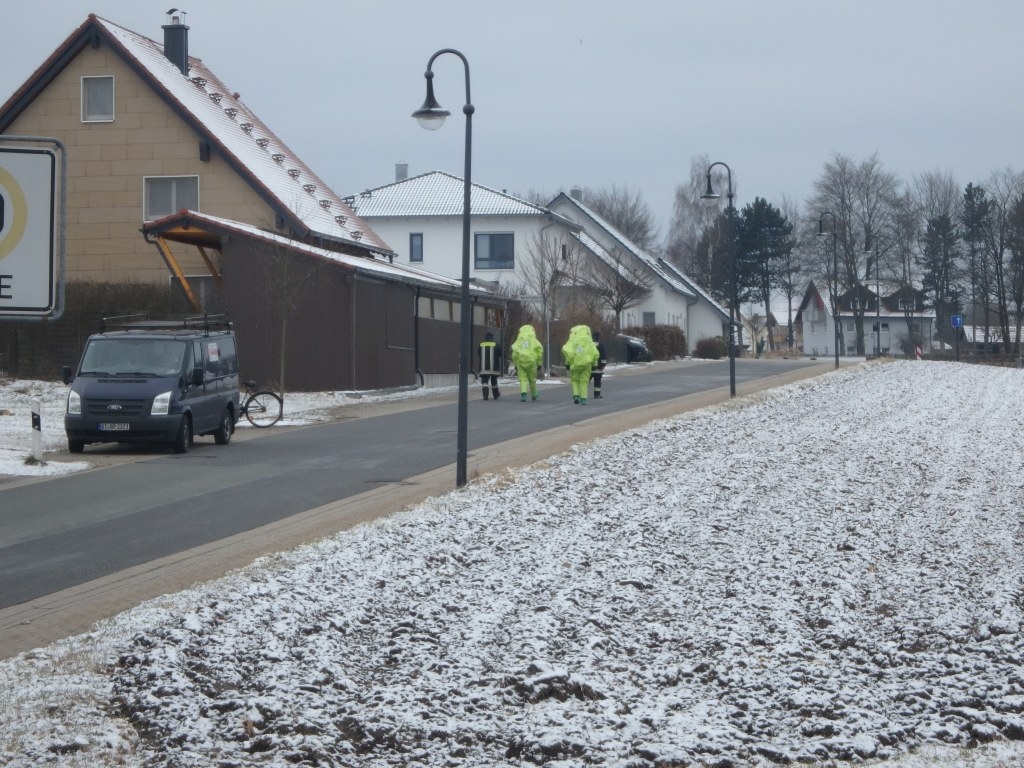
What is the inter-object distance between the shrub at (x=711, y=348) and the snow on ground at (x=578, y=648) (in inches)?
2312

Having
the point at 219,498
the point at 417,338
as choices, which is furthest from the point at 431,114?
the point at 417,338

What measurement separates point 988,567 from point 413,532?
4.59 meters

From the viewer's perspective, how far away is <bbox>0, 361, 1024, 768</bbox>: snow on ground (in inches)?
246

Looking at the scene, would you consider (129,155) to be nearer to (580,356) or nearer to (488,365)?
(488,365)

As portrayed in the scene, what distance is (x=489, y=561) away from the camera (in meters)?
10.2

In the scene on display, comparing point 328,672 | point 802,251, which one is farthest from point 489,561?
point 802,251

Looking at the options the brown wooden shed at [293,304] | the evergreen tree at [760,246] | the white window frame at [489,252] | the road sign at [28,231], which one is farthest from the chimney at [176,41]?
the evergreen tree at [760,246]

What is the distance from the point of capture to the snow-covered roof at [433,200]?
66.8 m

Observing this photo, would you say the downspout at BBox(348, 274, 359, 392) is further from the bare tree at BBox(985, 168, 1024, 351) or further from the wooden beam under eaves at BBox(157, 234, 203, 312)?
the bare tree at BBox(985, 168, 1024, 351)

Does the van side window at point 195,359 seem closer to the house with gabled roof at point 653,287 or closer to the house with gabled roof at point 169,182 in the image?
the house with gabled roof at point 169,182

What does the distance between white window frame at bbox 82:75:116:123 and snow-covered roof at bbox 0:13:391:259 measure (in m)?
0.84

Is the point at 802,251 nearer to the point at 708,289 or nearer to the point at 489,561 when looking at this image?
the point at 708,289

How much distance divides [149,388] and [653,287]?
176ft

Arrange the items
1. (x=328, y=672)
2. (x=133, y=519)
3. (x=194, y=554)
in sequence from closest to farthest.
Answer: (x=328, y=672) < (x=194, y=554) < (x=133, y=519)
